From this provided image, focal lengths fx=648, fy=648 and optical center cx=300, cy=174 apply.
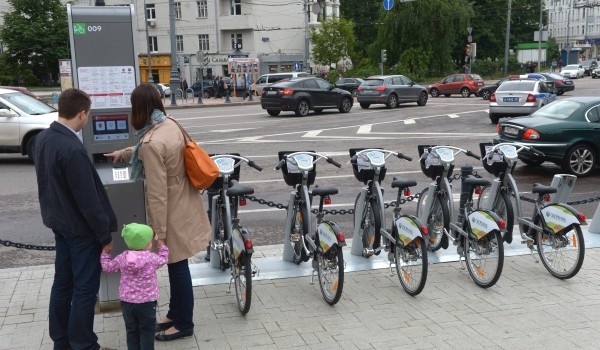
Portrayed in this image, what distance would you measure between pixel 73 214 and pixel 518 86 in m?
20.8

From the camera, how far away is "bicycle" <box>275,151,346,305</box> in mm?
5371

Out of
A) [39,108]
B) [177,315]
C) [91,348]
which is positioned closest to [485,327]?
[177,315]

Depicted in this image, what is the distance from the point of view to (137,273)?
13.6 feet

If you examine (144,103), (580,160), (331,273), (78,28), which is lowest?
(580,160)

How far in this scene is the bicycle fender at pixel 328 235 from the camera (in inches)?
210

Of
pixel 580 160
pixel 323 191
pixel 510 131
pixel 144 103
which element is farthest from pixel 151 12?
pixel 144 103

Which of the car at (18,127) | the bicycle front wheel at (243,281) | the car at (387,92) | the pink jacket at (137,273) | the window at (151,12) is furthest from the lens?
the window at (151,12)

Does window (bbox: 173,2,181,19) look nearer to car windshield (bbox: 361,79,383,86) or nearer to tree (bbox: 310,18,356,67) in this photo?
tree (bbox: 310,18,356,67)

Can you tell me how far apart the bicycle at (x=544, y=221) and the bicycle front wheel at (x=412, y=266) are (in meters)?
1.39

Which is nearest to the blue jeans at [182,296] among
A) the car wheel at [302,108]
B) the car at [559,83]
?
the car wheel at [302,108]

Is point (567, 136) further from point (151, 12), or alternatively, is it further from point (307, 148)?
point (151, 12)

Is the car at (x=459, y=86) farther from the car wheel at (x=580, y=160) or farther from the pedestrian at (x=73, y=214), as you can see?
the pedestrian at (x=73, y=214)

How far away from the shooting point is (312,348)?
471cm

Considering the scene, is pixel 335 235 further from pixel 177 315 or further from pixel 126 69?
pixel 126 69
